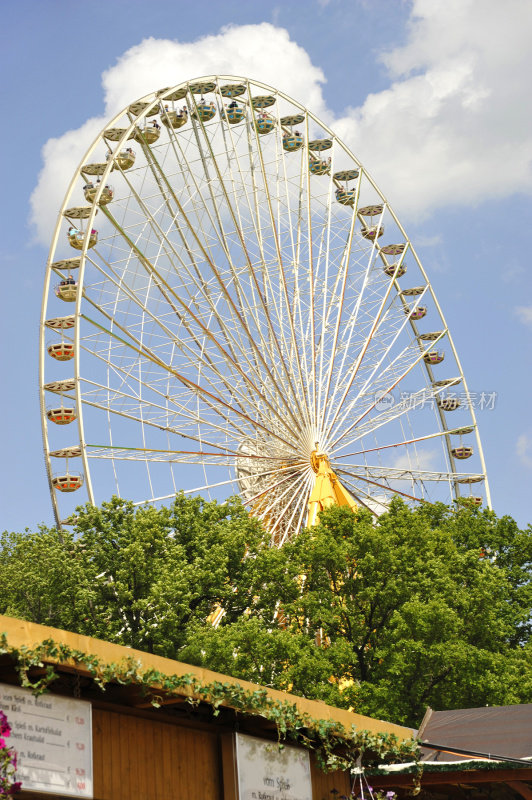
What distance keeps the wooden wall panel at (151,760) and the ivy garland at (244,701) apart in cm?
45

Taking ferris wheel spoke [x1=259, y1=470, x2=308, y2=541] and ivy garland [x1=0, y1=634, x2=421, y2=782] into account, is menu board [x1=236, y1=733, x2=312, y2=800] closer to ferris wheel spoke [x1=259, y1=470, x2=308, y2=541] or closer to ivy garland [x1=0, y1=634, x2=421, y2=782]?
ivy garland [x1=0, y1=634, x2=421, y2=782]

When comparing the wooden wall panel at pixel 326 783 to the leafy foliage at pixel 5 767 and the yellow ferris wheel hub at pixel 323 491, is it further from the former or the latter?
the yellow ferris wheel hub at pixel 323 491

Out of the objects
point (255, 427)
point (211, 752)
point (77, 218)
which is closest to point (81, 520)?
point (255, 427)

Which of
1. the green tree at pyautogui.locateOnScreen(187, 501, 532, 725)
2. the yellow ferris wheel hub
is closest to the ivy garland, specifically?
the green tree at pyautogui.locateOnScreen(187, 501, 532, 725)

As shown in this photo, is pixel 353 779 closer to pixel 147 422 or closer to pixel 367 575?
pixel 367 575

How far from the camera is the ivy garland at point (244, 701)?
9.09 metres

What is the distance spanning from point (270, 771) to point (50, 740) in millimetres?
3522

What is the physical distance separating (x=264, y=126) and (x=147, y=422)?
1194cm

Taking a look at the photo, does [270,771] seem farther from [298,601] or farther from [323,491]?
[323,491]

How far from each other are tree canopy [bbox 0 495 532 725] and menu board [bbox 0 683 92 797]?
56.1 feet

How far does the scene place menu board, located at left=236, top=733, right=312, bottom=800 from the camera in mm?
11469

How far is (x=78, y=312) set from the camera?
32500 mm

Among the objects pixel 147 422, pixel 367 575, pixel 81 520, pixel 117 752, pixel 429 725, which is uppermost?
pixel 147 422

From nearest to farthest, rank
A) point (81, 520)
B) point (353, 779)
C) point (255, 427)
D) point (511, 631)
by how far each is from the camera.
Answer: point (353, 779), point (81, 520), point (511, 631), point (255, 427)
